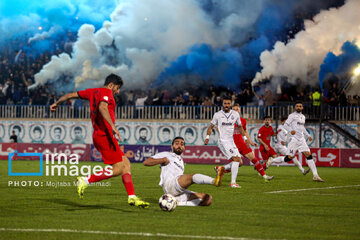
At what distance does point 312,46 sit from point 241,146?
16.9m

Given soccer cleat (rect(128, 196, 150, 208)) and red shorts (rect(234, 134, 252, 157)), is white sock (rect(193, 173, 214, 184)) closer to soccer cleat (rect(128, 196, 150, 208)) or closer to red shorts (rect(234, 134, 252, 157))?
soccer cleat (rect(128, 196, 150, 208))

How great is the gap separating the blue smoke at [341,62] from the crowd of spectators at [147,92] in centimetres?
76

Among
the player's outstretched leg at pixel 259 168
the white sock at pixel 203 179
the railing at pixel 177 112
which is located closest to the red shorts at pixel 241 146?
the player's outstretched leg at pixel 259 168

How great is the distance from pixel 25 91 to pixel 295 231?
31.6 metres

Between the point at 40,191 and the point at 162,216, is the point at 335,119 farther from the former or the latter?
the point at 162,216

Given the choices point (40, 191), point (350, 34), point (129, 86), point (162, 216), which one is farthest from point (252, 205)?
point (129, 86)

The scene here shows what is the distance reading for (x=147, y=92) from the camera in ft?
121

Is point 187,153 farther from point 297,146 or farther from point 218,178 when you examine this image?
point 218,178

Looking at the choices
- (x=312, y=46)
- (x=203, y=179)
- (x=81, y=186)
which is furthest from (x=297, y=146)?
(x=312, y=46)

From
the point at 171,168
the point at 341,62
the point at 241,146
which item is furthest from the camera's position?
the point at 341,62

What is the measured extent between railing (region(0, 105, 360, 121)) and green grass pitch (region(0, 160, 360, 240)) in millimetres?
18376

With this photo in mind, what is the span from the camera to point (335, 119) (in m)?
32.1

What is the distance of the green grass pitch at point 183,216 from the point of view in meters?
7.54

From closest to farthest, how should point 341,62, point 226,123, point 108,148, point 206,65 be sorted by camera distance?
point 108,148 < point 226,123 < point 341,62 < point 206,65
